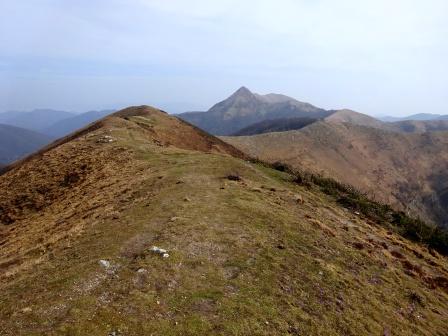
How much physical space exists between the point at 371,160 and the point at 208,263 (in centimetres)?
16721

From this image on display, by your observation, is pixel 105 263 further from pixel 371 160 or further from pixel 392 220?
pixel 371 160

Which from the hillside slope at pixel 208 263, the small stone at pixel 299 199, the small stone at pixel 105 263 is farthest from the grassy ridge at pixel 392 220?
the small stone at pixel 105 263

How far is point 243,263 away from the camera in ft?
61.1

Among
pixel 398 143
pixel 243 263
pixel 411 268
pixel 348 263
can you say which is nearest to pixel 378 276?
pixel 348 263

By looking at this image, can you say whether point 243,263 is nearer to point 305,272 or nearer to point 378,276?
point 305,272

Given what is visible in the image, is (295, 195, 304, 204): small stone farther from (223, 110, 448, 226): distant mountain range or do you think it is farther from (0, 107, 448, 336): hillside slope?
(223, 110, 448, 226): distant mountain range

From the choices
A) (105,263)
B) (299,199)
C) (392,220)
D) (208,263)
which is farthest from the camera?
(392,220)

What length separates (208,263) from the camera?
18.1 meters

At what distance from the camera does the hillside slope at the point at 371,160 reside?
13555 centimetres

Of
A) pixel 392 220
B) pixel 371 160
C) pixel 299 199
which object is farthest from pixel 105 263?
pixel 371 160

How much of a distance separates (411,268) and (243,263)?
39.6ft

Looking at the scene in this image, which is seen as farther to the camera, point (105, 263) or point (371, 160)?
point (371, 160)

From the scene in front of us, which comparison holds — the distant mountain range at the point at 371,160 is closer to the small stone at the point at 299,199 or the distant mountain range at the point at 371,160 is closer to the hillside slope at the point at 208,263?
the small stone at the point at 299,199

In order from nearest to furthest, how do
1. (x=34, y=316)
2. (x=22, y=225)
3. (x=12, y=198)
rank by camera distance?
(x=34, y=316)
(x=22, y=225)
(x=12, y=198)
